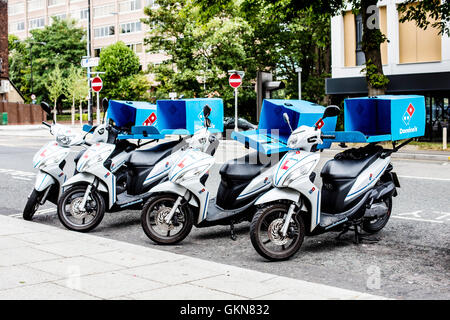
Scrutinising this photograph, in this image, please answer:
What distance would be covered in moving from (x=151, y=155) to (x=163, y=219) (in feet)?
5.39

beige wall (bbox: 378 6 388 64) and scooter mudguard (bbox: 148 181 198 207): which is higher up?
beige wall (bbox: 378 6 388 64)

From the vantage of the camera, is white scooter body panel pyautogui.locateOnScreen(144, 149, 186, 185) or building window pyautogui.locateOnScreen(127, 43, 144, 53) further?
building window pyautogui.locateOnScreen(127, 43, 144, 53)

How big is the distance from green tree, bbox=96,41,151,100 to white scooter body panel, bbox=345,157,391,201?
5353 centimetres

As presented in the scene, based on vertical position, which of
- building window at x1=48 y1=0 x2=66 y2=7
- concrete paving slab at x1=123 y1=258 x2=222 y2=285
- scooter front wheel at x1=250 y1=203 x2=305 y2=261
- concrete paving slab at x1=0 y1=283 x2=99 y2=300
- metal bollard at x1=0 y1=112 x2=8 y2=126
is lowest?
concrete paving slab at x1=123 y1=258 x2=222 y2=285

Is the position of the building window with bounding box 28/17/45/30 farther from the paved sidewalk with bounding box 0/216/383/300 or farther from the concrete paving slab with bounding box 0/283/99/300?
the concrete paving slab with bounding box 0/283/99/300

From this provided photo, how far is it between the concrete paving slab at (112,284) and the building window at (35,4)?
90344mm

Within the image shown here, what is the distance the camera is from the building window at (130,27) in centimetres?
7494

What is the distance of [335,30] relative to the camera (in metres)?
29.9

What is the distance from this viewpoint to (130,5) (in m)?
76.1

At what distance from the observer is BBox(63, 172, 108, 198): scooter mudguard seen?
722cm

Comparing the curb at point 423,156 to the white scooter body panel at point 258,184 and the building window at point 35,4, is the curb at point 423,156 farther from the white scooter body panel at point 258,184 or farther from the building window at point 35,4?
the building window at point 35,4

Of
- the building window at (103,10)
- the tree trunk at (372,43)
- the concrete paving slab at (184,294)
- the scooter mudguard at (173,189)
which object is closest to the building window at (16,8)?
the building window at (103,10)

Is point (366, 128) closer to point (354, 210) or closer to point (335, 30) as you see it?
point (354, 210)

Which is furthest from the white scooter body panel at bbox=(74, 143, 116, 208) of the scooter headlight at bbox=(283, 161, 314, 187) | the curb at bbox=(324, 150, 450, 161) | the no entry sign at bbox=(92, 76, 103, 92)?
the no entry sign at bbox=(92, 76, 103, 92)
